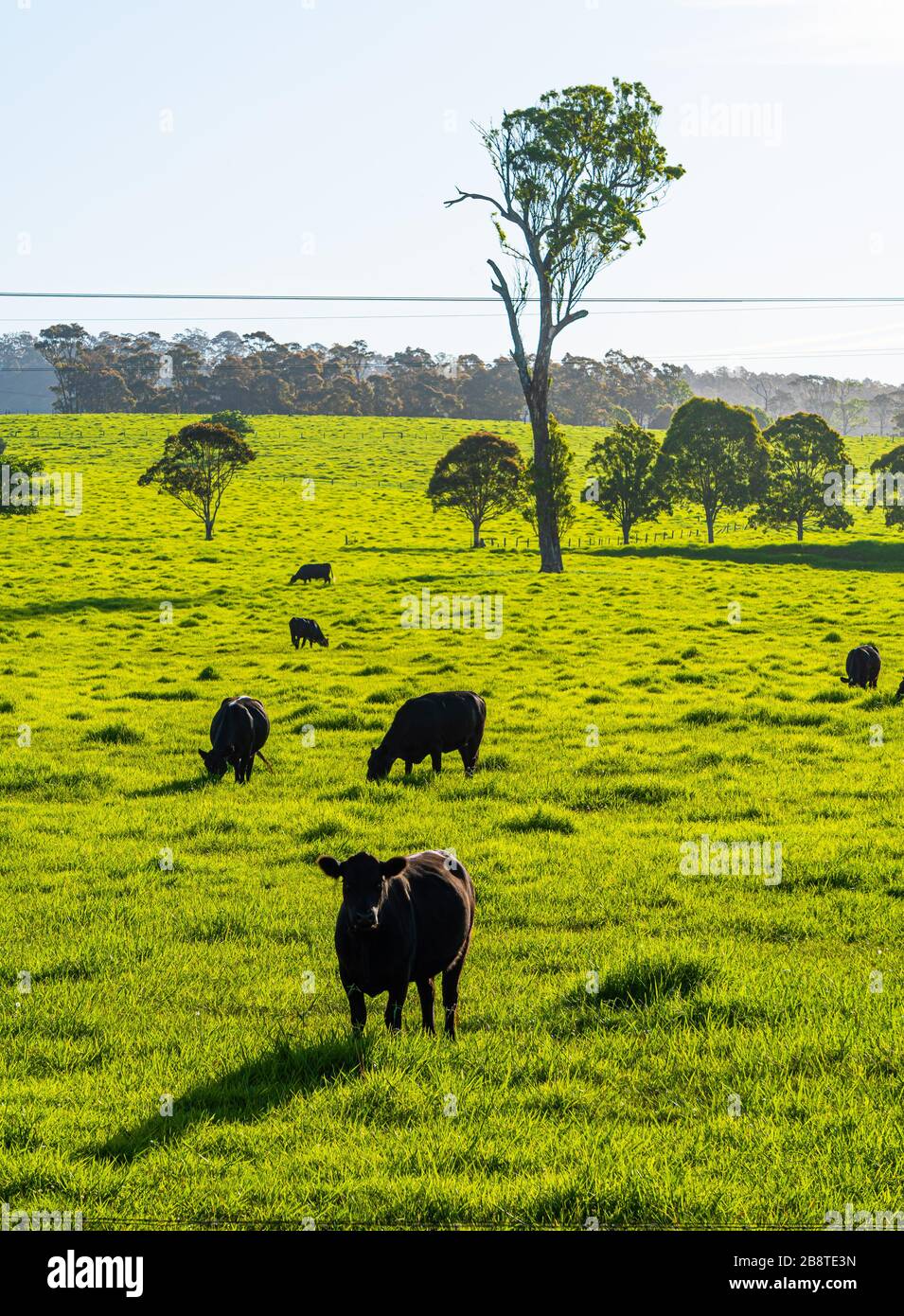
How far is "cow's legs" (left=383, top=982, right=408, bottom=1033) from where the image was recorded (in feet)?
22.5

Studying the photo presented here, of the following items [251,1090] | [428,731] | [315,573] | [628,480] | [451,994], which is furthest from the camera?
[628,480]

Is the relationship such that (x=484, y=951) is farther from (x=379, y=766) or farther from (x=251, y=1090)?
(x=379, y=766)

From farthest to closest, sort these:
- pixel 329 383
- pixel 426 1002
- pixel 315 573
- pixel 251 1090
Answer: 1. pixel 329 383
2. pixel 315 573
3. pixel 426 1002
4. pixel 251 1090

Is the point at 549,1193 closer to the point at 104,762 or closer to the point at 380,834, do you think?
the point at 380,834

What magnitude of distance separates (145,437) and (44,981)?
95307 mm

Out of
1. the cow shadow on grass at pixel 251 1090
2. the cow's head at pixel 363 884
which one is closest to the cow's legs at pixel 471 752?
the cow shadow on grass at pixel 251 1090

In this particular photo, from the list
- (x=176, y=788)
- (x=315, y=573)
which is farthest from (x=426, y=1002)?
(x=315, y=573)

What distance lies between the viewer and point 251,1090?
6.31 metres

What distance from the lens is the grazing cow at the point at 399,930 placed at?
646cm

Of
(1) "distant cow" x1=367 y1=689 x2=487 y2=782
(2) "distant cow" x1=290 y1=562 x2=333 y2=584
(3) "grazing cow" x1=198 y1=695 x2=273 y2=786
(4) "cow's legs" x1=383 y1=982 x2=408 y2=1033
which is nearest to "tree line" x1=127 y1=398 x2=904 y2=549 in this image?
(2) "distant cow" x1=290 y1=562 x2=333 y2=584

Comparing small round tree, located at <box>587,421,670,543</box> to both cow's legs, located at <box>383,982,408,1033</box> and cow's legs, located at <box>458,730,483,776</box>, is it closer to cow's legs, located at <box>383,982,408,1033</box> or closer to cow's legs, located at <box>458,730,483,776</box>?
cow's legs, located at <box>458,730,483,776</box>

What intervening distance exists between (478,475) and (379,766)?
4301 centimetres

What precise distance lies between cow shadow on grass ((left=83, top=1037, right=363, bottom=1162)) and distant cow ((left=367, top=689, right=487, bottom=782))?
8.44 metres
